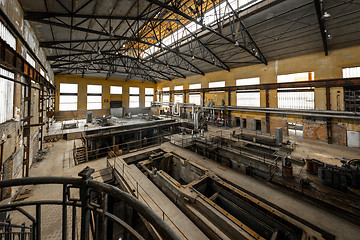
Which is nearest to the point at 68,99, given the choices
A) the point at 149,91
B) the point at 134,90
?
the point at 134,90

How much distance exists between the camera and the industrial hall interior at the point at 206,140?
5.45 m

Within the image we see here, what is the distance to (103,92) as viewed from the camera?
29.6 metres

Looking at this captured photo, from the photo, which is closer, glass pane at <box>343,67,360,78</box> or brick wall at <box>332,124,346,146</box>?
glass pane at <box>343,67,360,78</box>

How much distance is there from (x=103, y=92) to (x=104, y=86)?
1.24 meters

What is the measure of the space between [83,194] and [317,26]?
1883cm

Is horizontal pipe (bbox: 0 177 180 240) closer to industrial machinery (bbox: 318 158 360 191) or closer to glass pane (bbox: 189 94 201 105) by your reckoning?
industrial machinery (bbox: 318 158 360 191)

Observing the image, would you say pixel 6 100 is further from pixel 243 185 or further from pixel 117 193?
pixel 243 185

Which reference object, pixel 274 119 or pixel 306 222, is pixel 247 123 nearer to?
pixel 274 119

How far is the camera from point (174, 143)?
14.7 meters

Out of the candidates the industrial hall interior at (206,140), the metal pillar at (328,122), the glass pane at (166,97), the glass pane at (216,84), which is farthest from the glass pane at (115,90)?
the metal pillar at (328,122)

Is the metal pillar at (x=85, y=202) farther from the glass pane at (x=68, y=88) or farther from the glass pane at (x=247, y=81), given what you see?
the glass pane at (x=68, y=88)

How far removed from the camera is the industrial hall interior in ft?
17.9

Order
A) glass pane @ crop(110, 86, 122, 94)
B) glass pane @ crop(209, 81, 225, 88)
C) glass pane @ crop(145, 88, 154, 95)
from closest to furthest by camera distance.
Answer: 1. glass pane @ crop(209, 81, 225, 88)
2. glass pane @ crop(110, 86, 122, 94)
3. glass pane @ crop(145, 88, 154, 95)

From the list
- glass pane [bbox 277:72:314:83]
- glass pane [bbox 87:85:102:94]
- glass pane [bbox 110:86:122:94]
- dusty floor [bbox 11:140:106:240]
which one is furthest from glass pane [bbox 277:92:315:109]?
glass pane [bbox 87:85:102:94]
